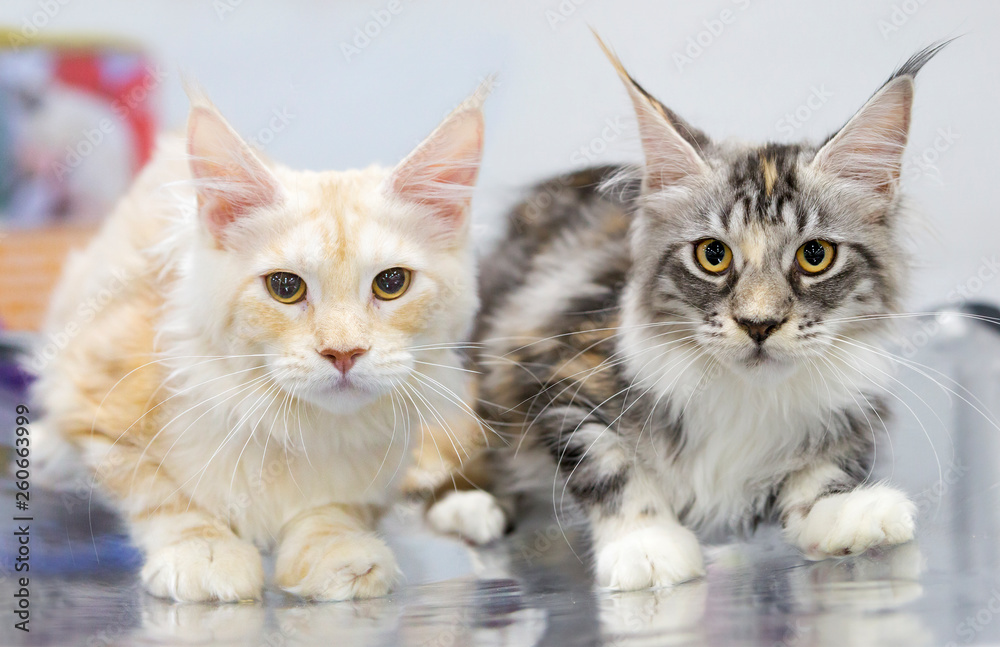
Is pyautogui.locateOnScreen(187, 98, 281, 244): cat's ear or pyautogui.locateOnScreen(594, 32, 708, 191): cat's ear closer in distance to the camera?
pyautogui.locateOnScreen(187, 98, 281, 244): cat's ear

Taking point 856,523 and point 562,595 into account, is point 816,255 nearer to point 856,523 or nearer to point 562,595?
point 856,523

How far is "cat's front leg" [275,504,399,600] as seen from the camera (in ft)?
4.28

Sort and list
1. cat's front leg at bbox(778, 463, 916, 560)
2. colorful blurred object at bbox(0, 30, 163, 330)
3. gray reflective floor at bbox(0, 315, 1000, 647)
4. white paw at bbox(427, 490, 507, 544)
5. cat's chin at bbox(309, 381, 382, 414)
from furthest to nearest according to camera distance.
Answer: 1. colorful blurred object at bbox(0, 30, 163, 330)
2. white paw at bbox(427, 490, 507, 544)
3. cat's front leg at bbox(778, 463, 916, 560)
4. cat's chin at bbox(309, 381, 382, 414)
5. gray reflective floor at bbox(0, 315, 1000, 647)

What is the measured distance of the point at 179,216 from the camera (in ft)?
5.07

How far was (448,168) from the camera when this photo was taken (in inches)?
55.2

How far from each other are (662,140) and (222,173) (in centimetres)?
70

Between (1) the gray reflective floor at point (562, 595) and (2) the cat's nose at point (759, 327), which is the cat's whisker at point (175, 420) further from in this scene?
(2) the cat's nose at point (759, 327)

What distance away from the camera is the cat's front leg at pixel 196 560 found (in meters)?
1.28

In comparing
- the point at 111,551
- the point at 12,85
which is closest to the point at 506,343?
the point at 111,551

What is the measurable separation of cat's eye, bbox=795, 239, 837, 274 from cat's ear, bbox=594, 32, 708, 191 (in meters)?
0.22

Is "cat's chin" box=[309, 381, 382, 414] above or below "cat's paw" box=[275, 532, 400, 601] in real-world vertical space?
above

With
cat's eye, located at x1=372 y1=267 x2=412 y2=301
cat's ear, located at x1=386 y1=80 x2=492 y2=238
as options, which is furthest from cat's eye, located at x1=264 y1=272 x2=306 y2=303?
cat's ear, located at x1=386 y1=80 x2=492 y2=238

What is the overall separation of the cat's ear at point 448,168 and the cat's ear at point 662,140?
0.25 meters

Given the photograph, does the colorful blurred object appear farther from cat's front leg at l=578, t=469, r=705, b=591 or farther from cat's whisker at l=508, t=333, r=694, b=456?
cat's front leg at l=578, t=469, r=705, b=591
